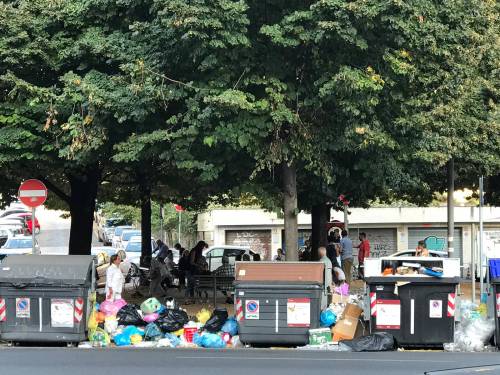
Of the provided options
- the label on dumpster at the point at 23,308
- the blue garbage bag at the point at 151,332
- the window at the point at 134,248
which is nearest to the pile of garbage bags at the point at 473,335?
the blue garbage bag at the point at 151,332

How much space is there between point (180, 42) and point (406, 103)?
4961 millimetres

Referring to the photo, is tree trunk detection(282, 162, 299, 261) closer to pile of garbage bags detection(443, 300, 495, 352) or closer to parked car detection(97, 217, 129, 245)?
pile of garbage bags detection(443, 300, 495, 352)

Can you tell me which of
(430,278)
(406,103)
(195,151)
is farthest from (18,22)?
(430,278)

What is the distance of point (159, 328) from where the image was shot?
1606 centimetres

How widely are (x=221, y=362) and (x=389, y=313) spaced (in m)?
3.53

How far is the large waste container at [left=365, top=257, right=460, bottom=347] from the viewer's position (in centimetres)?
1488

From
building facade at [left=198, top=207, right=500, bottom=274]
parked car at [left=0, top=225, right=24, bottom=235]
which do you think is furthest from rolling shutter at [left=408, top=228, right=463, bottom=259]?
parked car at [left=0, top=225, right=24, bottom=235]

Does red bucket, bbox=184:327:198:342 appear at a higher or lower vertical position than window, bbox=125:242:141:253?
lower

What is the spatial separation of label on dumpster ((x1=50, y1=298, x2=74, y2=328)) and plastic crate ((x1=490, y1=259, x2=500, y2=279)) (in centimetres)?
739

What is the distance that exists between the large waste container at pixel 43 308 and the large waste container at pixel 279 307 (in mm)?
2847

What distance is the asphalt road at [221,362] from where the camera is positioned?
11594 mm

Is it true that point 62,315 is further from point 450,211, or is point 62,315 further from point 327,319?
point 450,211

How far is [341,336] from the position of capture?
15.4m

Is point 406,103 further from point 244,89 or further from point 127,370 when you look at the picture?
point 127,370
